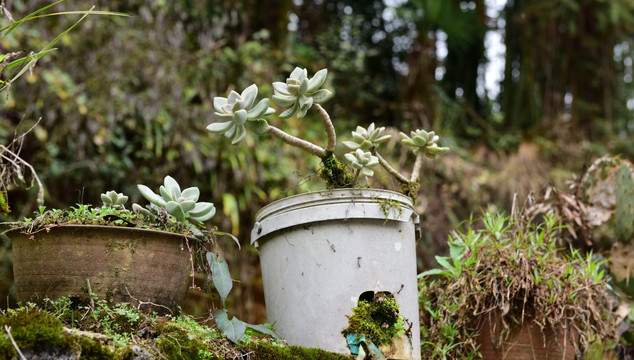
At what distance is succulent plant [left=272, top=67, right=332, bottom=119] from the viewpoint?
6.00 feet

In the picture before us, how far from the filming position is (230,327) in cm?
170

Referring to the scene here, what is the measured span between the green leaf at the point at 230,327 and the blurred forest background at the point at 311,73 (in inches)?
71.9

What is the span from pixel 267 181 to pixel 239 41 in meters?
1.62

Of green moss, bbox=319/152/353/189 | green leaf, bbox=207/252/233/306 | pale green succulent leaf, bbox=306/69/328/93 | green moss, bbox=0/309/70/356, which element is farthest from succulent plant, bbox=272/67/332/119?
green moss, bbox=0/309/70/356

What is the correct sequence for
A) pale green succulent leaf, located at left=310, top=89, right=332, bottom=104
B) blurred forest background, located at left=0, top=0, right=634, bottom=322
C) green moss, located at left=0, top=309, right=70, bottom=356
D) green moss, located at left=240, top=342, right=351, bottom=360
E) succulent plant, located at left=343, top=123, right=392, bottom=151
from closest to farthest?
green moss, located at left=0, top=309, right=70, bottom=356 < green moss, located at left=240, top=342, right=351, bottom=360 < pale green succulent leaf, located at left=310, top=89, right=332, bottom=104 < succulent plant, located at left=343, top=123, right=392, bottom=151 < blurred forest background, located at left=0, top=0, right=634, bottom=322

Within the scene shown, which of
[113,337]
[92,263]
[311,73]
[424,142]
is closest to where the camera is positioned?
[113,337]

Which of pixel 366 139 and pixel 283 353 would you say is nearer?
pixel 283 353

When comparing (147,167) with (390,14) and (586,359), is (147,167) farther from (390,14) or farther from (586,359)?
(390,14)

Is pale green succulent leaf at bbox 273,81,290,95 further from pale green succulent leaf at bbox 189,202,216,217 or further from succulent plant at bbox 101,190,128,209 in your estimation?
succulent plant at bbox 101,190,128,209

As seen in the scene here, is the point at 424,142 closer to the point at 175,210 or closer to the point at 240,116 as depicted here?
the point at 240,116

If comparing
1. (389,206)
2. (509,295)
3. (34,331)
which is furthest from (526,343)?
(34,331)

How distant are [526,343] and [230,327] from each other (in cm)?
110

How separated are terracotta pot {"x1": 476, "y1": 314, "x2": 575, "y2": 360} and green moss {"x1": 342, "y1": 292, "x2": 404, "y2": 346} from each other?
48cm

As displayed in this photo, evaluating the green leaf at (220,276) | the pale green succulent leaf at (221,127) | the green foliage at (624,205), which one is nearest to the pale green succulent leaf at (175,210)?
the green leaf at (220,276)
